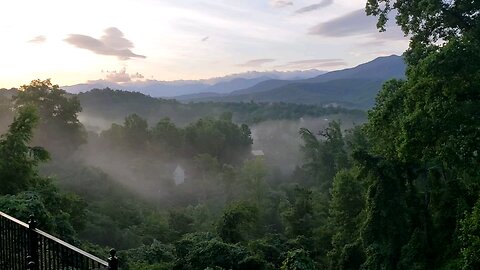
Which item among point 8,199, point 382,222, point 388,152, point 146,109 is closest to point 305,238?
point 382,222

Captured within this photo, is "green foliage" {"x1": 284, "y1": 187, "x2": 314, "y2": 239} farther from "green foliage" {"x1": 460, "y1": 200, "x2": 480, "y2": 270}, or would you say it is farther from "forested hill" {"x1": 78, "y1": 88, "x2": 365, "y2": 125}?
"forested hill" {"x1": 78, "y1": 88, "x2": 365, "y2": 125}

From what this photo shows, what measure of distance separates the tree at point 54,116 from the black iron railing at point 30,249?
4393 centimetres

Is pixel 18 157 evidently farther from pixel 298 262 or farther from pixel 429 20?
pixel 429 20

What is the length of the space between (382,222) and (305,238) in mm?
12082

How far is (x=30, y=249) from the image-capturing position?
609 centimetres

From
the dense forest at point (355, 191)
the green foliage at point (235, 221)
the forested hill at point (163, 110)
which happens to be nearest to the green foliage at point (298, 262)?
the dense forest at point (355, 191)

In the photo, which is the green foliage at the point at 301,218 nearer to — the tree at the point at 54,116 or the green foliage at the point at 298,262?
the green foliage at the point at 298,262

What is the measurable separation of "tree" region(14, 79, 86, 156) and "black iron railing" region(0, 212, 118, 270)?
144 feet

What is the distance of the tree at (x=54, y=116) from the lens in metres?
49.2

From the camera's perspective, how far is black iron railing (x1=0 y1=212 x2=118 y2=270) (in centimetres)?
568

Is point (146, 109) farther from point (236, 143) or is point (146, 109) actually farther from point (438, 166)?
point (438, 166)

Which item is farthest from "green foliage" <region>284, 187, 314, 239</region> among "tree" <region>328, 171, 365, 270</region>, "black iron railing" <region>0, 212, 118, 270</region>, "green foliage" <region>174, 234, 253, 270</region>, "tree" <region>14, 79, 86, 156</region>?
"tree" <region>14, 79, 86, 156</region>

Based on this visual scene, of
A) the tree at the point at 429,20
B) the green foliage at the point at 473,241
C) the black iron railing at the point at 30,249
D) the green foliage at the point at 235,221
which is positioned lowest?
the green foliage at the point at 235,221

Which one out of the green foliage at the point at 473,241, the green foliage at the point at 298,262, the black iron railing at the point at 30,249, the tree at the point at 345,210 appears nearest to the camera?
the black iron railing at the point at 30,249
